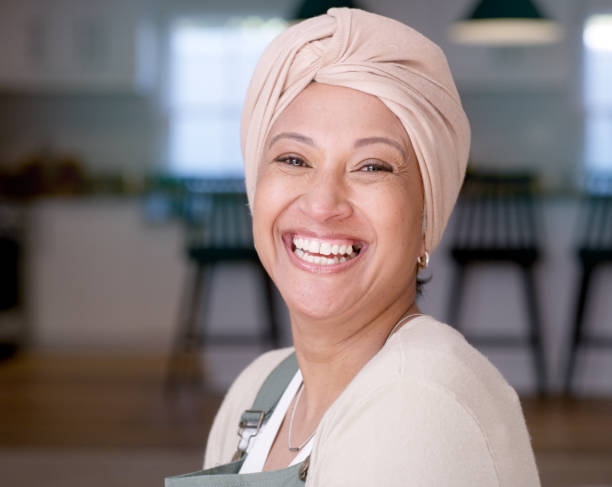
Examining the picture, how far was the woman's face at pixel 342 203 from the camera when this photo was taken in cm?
102

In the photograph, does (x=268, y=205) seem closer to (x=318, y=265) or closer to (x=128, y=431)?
(x=318, y=265)

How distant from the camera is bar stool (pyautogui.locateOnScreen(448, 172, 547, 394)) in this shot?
4.20m

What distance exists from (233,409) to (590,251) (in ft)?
10.4

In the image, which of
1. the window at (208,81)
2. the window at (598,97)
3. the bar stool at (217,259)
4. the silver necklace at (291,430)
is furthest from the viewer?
the window at (208,81)

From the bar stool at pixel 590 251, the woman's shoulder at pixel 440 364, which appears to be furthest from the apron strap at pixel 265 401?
the bar stool at pixel 590 251

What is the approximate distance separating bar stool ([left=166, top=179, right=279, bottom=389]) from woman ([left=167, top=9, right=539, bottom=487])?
3099mm

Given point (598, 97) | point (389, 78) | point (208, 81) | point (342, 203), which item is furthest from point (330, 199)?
point (208, 81)

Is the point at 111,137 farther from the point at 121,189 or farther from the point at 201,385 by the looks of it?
the point at 201,385

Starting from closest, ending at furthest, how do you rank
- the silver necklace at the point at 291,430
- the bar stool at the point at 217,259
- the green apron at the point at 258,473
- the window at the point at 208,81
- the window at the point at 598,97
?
the green apron at the point at 258,473 → the silver necklace at the point at 291,430 → the bar stool at the point at 217,259 → the window at the point at 598,97 → the window at the point at 208,81

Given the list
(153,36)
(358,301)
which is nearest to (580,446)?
(358,301)

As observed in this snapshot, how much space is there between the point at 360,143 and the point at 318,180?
6cm

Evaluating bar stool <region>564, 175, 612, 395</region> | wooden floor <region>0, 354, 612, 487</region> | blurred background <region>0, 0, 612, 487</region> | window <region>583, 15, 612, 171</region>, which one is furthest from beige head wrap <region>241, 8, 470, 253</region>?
window <region>583, 15, 612, 171</region>

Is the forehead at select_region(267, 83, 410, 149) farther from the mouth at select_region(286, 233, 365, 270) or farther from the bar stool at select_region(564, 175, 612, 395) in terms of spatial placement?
the bar stool at select_region(564, 175, 612, 395)

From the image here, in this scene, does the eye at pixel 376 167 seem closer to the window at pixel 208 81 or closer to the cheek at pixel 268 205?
the cheek at pixel 268 205
